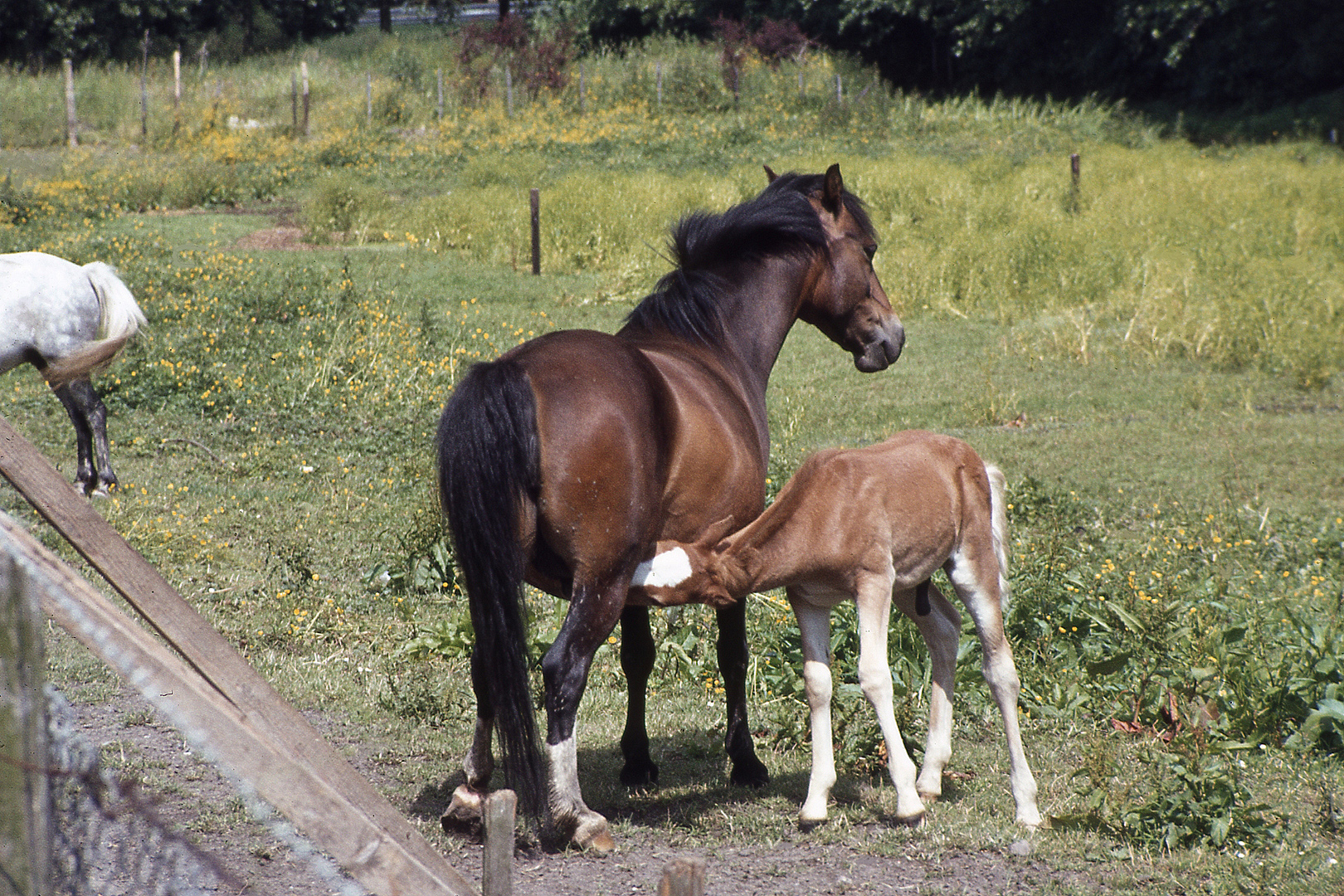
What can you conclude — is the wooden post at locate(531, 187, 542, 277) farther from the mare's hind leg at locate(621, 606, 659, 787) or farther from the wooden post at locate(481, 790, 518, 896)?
the wooden post at locate(481, 790, 518, 896)

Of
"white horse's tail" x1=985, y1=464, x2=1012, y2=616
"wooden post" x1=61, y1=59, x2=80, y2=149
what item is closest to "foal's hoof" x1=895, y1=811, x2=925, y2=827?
"white horse's tail" x1=985, y1=464, x2=1012, y2=616

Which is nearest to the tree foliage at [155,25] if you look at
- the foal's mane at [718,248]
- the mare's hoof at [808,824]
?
the foal's mane at [718,248]

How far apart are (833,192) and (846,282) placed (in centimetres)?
39

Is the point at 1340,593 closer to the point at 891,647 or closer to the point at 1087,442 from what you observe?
the point at 891,647

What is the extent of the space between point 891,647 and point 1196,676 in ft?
4.19

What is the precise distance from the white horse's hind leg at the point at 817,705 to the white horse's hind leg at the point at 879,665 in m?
0.16

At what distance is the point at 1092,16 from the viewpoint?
36188 mm

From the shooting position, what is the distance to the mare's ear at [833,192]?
5152 millimetres

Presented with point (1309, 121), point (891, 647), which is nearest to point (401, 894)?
point (891, 647)

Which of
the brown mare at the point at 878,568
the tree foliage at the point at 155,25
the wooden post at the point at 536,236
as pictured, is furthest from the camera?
the tree foliage at the point at 155,25

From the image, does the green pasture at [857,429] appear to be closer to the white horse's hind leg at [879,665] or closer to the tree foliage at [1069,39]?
the white horse's hind leg at [879,665]

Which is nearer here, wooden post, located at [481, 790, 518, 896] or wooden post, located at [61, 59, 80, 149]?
wooden post, located at [481, 790, 518, 896]

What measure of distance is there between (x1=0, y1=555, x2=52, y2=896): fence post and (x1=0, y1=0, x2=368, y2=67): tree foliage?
130ft

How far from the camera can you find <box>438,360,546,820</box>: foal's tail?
3.74 metres
